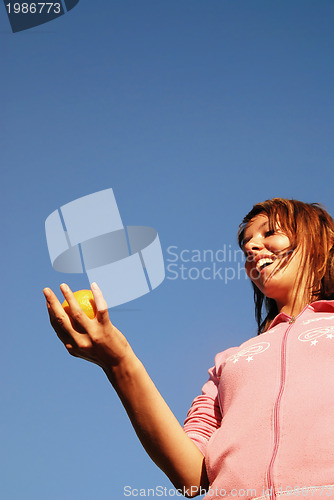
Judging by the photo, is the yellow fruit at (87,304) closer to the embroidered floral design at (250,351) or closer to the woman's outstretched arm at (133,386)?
the woman's outstretched arm at (133,386)

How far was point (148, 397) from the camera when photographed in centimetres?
200

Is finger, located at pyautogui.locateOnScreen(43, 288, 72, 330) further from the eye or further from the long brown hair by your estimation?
the eye

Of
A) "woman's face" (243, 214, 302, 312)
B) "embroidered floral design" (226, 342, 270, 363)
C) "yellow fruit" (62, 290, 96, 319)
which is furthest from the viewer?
"woman's face" (243, 214, 302, 312)

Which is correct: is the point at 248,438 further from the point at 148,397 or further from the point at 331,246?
the point at 331,246

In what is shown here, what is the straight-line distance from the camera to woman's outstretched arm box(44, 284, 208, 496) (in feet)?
5.94

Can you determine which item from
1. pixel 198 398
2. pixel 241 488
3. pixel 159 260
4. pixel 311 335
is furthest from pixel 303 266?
pixel 159 260

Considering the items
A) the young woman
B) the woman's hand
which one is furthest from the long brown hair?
the woman's hand

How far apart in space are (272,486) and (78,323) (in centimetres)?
85

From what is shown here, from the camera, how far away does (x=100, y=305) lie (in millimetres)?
1770

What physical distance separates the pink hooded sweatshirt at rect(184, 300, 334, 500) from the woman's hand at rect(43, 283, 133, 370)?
1.98 feet

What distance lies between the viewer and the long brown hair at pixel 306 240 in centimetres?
285

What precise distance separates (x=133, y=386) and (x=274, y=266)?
3.87 feet

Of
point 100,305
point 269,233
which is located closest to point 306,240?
point 269,233

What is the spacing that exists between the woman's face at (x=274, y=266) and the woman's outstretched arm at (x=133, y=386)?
0.97 meters
